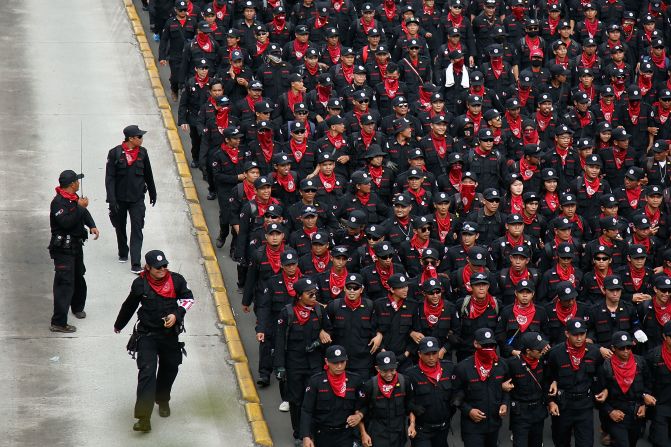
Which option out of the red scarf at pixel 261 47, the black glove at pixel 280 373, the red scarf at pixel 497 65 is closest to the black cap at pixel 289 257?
the black glove at pixel 280 373

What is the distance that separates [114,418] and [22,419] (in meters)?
0.96

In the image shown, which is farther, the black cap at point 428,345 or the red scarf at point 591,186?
the red scarf at point 591,186

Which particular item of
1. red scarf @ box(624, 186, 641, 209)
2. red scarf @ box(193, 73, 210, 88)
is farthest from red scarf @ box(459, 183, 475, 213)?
red scarf @ box(193, 73, 210, 88)

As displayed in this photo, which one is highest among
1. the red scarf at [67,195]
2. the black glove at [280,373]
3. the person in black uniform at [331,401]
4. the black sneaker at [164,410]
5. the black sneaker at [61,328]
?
the red scarf at [67,195]

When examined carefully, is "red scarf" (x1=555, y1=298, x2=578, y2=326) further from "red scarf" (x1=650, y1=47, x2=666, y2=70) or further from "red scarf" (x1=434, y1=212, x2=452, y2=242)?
"red scarf" (x1=650, y1=47, x2=666, y2=70)

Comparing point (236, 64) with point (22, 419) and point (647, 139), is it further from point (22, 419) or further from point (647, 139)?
point (22, 419)

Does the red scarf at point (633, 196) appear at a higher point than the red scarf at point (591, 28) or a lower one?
lower

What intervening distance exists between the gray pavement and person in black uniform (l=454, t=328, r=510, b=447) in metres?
2.38

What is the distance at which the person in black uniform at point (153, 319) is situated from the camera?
48.2ft

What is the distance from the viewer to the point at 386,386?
46.7ft

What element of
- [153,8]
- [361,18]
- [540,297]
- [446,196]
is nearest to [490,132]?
[446,196]

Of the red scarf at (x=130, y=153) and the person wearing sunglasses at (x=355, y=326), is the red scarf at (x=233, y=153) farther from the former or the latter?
the person wearing sunglasses at (x=355, y=326)

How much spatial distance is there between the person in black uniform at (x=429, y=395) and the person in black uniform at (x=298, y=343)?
1.13 metres

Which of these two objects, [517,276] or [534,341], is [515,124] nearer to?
[517,276]
